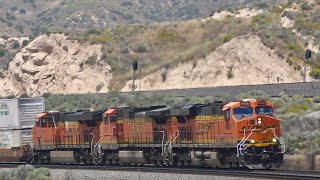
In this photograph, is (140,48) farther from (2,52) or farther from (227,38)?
(2,52)

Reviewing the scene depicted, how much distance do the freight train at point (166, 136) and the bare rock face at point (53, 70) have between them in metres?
44.8

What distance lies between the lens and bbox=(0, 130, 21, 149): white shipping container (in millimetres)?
41125

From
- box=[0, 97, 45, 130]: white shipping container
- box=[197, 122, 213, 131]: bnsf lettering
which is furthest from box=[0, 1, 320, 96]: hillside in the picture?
box=[197, 122, 213, 131]: bnsf lettering

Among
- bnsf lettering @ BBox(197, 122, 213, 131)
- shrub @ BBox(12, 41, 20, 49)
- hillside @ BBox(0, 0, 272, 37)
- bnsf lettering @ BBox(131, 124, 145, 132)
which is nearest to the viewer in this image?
bnsf lettering @ BBox(197, 122, 213, 131)

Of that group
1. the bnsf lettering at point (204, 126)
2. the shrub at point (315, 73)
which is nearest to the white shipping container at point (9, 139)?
the bnsf lettering at point (204, 126)

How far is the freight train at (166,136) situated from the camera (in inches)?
1161

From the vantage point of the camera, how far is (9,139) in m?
41.2

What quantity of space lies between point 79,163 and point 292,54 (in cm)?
3962

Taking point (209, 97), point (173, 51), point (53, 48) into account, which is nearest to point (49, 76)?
point (53, 48)

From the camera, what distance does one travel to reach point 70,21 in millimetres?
179000

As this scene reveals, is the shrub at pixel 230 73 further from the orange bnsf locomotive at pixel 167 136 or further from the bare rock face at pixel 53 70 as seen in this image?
the orange bnsf locomotive at pixel 167 136

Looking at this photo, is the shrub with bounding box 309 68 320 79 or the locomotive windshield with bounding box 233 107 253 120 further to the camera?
the shrub with bounding box 309 68 320 79

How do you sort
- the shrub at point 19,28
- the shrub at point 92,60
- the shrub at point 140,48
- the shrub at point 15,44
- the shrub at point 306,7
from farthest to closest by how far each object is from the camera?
the shrub at point 19,28, the shrub at point 15,44, the shrub at point 140,48, the shrub at point 92,60, the shrub at point 306,7

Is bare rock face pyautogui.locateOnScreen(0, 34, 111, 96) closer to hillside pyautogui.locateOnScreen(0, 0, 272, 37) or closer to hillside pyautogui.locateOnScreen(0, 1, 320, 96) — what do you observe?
hillside pyautogui.locateOnScreen(0, 1, 320, 96)
